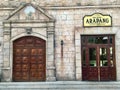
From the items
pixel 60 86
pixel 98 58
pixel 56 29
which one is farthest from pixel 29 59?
pixel 98 58

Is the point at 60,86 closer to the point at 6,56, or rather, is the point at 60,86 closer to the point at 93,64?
the point at 93,64

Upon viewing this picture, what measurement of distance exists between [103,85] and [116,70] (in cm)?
203

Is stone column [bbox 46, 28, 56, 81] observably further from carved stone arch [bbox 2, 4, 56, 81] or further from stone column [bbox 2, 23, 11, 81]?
stone column [bbox 2, 23, 11, 81]

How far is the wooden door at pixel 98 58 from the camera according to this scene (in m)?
15.2

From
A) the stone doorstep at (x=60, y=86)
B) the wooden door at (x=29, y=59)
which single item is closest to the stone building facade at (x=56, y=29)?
the wooden door at (x=29, y=59)

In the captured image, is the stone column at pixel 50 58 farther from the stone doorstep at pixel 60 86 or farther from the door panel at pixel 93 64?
the door panel at pixel 93 64

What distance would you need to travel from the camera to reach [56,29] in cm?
1524

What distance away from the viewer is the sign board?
596 inches

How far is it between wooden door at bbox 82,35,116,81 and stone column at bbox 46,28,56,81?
175 centimetres

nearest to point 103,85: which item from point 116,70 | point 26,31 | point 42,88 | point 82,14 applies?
point 116,70

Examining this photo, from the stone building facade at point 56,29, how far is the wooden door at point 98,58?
0.24 m

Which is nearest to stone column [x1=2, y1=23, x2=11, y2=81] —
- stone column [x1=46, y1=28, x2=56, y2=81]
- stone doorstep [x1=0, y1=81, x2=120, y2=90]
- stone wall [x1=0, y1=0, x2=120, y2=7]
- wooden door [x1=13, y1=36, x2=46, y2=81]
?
wooden door [x1=13, y1=36, x2=46, y2=81]

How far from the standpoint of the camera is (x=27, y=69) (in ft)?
50.0

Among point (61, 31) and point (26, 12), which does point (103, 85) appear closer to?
point (61, 31)
